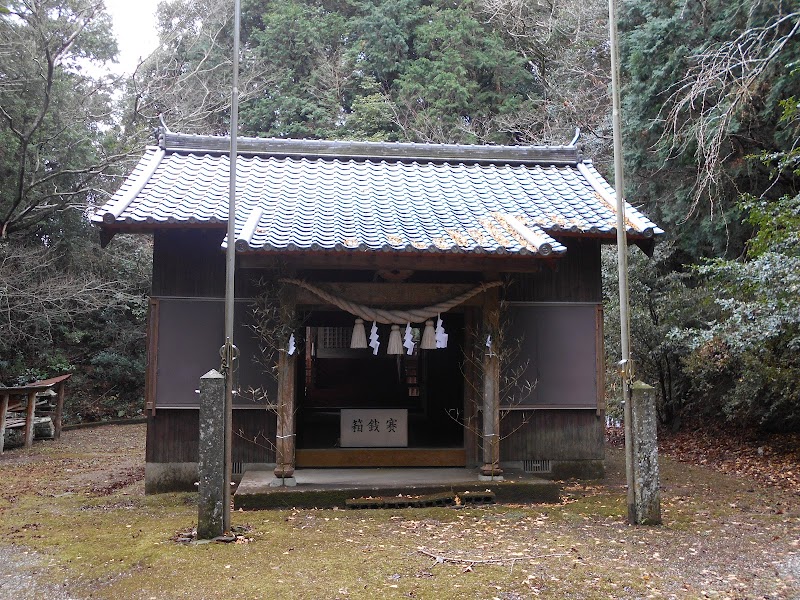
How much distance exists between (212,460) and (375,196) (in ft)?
16.1

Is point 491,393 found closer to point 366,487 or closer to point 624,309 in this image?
point 366,487

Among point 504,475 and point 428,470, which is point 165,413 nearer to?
point 428,470

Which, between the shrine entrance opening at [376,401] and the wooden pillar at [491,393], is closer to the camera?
the wooden pillar at [491,393]

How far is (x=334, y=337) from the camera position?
12.9 metres

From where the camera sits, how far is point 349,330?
12.8 metres

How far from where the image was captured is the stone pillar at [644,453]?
663 cm

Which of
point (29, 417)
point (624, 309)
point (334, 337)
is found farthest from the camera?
point (29, 417)

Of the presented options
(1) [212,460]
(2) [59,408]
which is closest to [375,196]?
(1) [212,460]

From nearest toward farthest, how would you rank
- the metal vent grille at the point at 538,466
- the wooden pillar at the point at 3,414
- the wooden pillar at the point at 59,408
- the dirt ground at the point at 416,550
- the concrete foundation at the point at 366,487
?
the dirt ground at the point at 416,550, the concrete foundation at the point at 366,487, the metal vent grille at the point at 538,466, the wooden pillar at the point at 3,414, the wooden pillar at the point at 59,408

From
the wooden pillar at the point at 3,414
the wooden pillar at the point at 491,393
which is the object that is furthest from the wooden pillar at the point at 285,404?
the wooden pillar at the point at 3,414

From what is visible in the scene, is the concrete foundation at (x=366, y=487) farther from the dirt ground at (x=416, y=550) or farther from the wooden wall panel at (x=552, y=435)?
the wooden wall panel at (x=552, y=435)

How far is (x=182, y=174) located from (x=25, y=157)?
9.04m

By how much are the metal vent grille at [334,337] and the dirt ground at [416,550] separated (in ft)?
15.7

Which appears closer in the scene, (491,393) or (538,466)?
(491,393)
